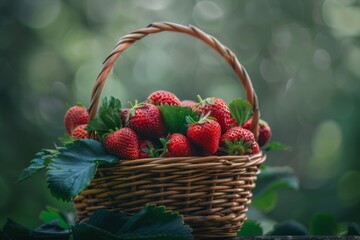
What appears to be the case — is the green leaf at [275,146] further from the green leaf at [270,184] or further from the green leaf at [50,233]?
the green leaf at [50,233]

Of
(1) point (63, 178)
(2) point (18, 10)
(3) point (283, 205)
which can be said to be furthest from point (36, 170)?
→ (3) point (283, 205)

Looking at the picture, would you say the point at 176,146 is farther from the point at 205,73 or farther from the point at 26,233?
the point at 205,73

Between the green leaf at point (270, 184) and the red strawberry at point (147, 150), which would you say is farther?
the green leaf at point (270, 184)

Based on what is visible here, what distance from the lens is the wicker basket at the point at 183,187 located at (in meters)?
0.97

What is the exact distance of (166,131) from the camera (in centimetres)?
107

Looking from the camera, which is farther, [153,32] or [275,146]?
[275,146]

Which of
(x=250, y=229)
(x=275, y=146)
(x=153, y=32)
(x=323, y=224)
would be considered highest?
(x=153, y=32)

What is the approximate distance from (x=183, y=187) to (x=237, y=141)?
152 millimetres

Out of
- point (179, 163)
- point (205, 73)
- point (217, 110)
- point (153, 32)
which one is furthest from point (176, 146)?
point (205, 73)

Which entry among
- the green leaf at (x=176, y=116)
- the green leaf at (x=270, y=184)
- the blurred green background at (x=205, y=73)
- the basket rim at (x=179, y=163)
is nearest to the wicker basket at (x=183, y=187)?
the basket rim at (x=179, y=163)

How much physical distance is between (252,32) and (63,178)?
4361mm

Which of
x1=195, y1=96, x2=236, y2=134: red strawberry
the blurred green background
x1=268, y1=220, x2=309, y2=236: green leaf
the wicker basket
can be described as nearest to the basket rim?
the wicker basket

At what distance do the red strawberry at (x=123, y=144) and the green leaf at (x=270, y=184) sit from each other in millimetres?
508

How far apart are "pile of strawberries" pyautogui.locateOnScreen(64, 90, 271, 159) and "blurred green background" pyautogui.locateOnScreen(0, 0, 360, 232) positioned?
2.48m
